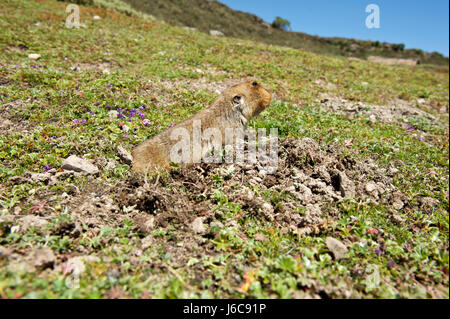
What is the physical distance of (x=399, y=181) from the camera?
445cm

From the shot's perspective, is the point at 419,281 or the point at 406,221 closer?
the point at 419,281

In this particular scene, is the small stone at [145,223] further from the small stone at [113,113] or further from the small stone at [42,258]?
the small stone at [113,113]

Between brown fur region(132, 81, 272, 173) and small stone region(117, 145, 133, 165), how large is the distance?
258 millimetres

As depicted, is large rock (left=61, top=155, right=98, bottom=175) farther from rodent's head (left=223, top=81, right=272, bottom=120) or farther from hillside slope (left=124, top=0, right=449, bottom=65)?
hillside slope (left=124, top=0, right=449, bottom=65)

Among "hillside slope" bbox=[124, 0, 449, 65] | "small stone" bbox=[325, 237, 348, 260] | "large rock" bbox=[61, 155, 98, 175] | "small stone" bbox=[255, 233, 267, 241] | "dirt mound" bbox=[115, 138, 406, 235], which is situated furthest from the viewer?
"hillside slope" bbox=[124, 0, 449, 65]

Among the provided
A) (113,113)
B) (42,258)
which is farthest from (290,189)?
(113,113)

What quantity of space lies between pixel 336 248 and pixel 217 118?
3.03m

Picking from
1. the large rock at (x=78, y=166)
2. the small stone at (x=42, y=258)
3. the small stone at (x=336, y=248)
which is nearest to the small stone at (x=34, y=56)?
the large rock at (x=78, y=166)

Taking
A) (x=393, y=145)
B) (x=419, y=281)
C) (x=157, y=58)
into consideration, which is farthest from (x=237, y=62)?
(x=419, y=281)

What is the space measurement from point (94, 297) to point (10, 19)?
1787 centimetres

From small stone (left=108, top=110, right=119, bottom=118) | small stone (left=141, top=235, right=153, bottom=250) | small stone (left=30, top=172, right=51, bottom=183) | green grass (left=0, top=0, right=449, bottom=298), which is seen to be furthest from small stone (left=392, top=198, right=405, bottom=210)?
small stone (left=108, top=110, right=119, bottom=118)

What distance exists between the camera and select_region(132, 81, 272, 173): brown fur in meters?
4.20
